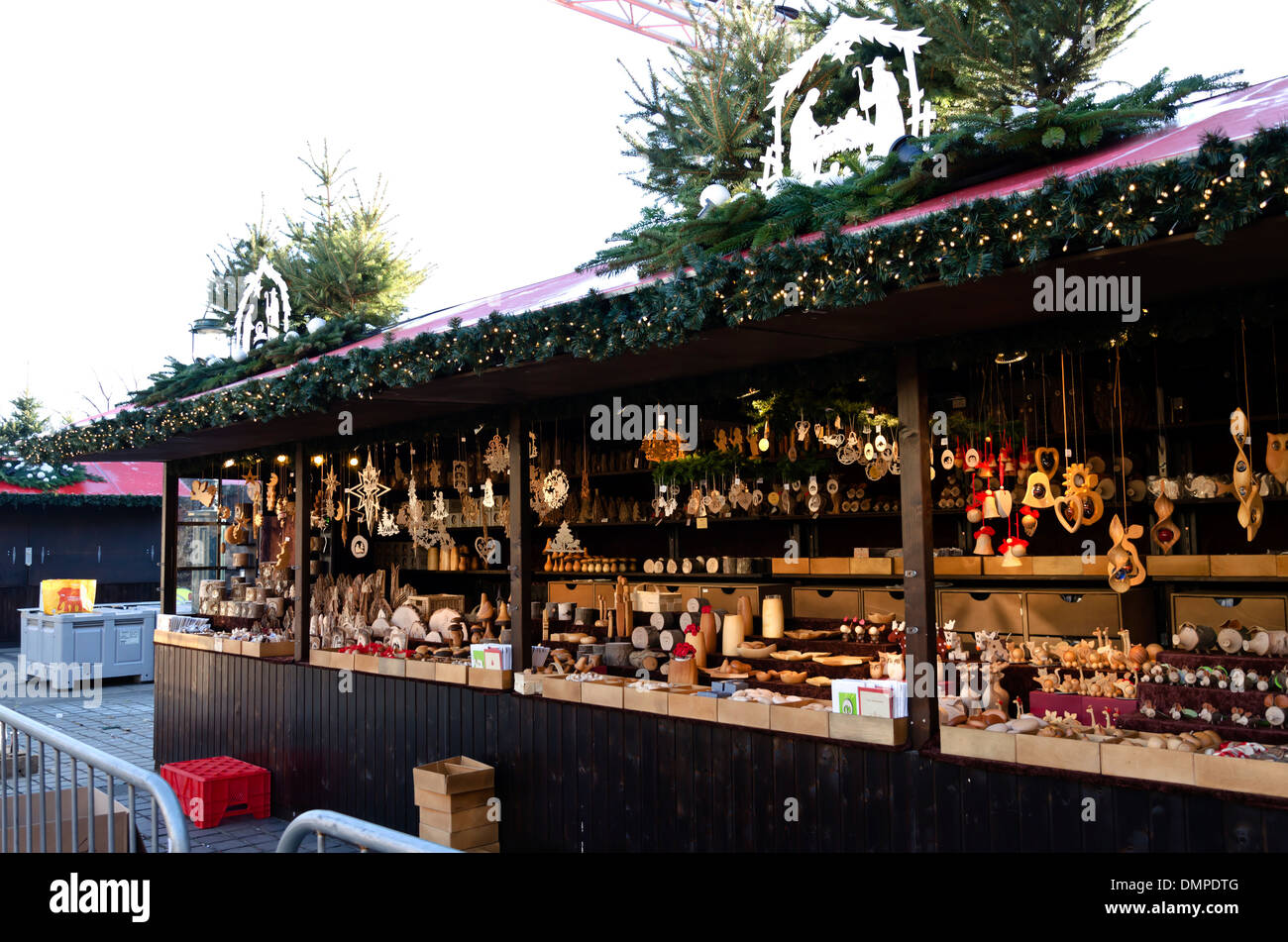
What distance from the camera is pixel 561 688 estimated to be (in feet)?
19.8

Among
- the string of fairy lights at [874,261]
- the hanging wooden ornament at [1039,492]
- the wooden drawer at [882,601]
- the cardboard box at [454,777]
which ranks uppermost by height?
the string of fairy lights at [874,261]

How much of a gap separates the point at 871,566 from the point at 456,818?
13.1ft

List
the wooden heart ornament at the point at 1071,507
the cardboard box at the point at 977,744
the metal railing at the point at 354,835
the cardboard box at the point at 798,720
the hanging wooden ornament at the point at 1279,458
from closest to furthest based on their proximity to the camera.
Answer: the metal railing at the point at 354,835 → the cardboard box at the point at 977,744 → the cardboard box at the point at 798,720 → the hanging wooden ornament at the point at 1279,458 → the wooden heart ornament at the point at 1071,507

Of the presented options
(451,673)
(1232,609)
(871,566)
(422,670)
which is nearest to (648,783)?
(451,673)

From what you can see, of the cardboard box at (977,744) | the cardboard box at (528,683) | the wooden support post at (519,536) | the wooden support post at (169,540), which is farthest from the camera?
the wooden support post at (169,540)

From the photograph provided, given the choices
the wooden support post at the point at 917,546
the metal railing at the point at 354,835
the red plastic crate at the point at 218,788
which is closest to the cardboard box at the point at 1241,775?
the wooden support post at the point at 917,546

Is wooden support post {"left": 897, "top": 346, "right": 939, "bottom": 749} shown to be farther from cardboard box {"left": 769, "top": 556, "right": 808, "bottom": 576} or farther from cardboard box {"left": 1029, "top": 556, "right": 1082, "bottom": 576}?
cardboard box {"left": 769, "top": 556, "right": 808, "bottom": 576}

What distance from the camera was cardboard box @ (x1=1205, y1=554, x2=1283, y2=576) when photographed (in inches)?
252

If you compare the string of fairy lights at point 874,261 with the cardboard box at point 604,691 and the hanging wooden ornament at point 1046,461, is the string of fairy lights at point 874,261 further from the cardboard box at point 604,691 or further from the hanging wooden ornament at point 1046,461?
the hanging wooden ornament at point 1046,461

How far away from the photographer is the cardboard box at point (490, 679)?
21.2 ft

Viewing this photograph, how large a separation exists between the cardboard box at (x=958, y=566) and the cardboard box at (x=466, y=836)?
13.0 feet

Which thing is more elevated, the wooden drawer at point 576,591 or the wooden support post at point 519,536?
the wooden support post at point 519,536
